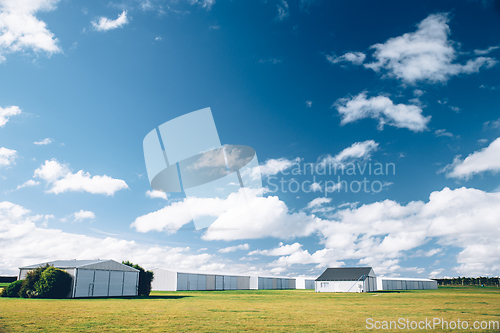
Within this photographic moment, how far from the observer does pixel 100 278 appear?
36094mm

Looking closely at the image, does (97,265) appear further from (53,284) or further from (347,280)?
(347,280)

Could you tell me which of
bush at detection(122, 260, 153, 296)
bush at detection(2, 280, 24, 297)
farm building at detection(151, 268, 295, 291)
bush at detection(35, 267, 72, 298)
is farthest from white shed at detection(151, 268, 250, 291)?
bush at detection(35, 267, 72, 298)

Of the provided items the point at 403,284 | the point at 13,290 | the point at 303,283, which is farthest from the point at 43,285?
the point at 303,283

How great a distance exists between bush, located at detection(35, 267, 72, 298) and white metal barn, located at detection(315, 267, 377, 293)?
4540 cm

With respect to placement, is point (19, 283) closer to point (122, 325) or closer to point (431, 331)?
point (122, 325)

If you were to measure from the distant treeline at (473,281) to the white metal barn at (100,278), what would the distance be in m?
120

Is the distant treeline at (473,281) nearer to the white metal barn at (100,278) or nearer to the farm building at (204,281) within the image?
the farm building at (204,281)

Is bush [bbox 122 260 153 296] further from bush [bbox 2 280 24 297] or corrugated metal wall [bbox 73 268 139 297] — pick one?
bush [bbox 2 280 24 297]

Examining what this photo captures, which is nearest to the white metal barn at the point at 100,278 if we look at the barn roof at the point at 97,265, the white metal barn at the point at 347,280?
the barn roof at the point at 97,265

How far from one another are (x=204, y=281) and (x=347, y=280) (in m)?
28.0

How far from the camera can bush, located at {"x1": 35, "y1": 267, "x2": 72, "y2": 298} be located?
107ft

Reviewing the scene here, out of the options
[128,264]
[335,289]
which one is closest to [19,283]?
[128,264]

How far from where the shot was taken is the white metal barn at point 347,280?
2435 inches

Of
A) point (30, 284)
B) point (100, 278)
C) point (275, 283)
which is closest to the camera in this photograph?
point (30, 284)
